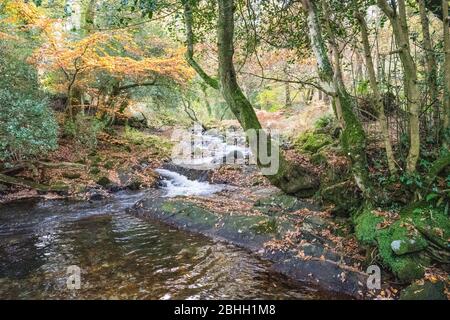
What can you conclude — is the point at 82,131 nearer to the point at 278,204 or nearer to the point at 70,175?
the point at 70,175

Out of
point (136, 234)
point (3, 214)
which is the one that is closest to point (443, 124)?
point (136, 234)

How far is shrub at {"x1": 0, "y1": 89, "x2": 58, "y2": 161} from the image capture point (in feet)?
29.8

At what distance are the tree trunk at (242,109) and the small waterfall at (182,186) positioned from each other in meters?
3.63

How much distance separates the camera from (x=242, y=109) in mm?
7637

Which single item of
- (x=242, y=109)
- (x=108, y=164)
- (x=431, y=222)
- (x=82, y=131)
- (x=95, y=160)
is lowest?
(x=431, y=222)

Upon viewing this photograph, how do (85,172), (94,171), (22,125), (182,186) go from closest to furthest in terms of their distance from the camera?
(22,125) < (85,172) < (94,171) < (182,186)

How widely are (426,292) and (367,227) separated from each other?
1358 millimetres

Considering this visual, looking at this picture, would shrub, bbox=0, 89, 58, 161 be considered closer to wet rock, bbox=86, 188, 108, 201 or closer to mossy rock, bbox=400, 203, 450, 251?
wet rock, bbox=86, 188, 108, 201

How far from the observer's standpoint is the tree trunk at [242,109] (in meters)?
7.05

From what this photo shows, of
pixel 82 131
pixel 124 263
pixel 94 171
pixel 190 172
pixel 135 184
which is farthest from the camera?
pixel 82 131

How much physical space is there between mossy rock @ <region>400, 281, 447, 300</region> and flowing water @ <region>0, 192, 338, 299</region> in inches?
43.6

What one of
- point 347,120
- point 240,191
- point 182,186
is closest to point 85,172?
point 182,186

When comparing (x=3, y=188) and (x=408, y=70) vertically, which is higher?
(x=408, y=70)
